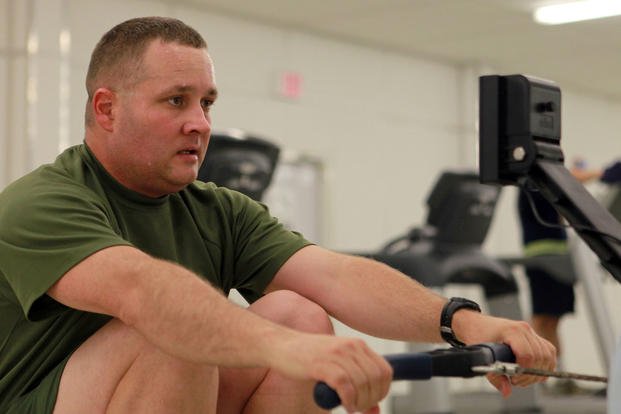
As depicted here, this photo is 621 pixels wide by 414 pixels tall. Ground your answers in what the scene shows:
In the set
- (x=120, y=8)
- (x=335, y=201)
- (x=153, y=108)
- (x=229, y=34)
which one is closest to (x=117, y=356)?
(x=153, y=108)

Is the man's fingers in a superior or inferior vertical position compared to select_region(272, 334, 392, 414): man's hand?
inferior

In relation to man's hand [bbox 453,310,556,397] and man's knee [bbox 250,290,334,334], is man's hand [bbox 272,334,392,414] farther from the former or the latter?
man's knee [bbox 250,290,334,334]

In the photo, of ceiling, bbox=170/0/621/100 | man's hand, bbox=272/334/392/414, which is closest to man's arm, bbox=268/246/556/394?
man's hand, bbox=272/334/392/414

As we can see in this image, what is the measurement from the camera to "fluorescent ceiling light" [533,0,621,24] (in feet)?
22.7

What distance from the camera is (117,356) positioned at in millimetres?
1743

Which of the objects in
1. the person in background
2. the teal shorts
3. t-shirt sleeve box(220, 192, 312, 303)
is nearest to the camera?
the teal shorts

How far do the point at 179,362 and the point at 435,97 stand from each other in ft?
23.4

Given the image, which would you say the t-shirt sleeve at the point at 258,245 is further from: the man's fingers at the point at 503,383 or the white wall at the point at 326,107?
the white wall at the point at 326,107

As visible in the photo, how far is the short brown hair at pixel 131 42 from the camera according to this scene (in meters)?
1.88

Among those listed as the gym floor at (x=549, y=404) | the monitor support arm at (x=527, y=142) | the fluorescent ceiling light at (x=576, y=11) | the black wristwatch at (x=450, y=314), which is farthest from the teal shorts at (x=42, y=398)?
the fluorescent ceiling light at (x=576, y=11)

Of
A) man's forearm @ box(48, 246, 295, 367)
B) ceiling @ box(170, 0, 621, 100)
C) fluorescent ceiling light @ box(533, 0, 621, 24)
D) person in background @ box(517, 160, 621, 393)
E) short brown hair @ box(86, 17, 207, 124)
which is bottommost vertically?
person in background @ box(517, 160, 621, 393)

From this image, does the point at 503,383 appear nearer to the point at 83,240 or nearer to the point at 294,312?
the point at 294,312

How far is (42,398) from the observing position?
5.78 feet

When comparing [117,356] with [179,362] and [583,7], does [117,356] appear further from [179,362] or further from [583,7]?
[583,7]
